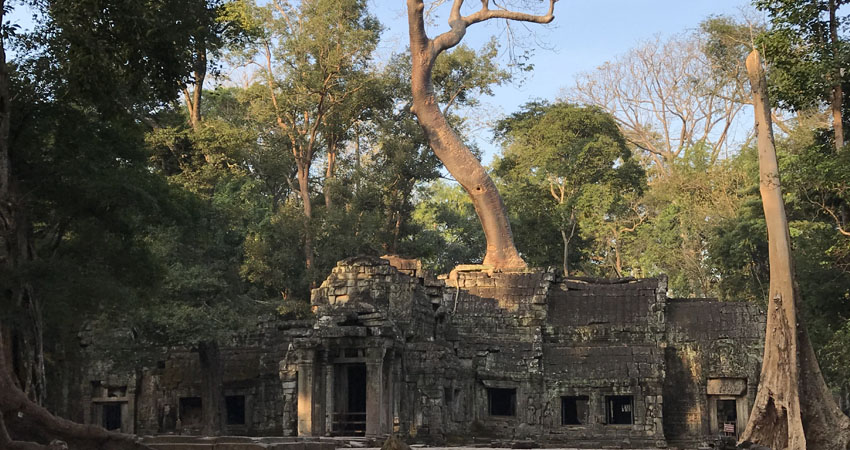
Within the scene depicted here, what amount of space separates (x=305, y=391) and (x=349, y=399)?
11.4 feet

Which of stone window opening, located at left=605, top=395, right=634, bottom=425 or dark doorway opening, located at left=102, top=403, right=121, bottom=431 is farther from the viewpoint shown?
dark doorway opening, located at left=102, top=403, right=121, bottom=431

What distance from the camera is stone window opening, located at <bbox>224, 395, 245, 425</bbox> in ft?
98.5

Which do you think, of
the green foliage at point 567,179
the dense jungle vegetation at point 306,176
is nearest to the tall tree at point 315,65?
the dense jungle vegetation at point 306,176

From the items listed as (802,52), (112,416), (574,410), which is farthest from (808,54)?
(112,416)

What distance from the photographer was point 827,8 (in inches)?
880

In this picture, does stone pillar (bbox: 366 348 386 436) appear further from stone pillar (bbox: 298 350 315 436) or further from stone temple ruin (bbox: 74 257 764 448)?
stone pillar (bbox: 298 350 315 436)

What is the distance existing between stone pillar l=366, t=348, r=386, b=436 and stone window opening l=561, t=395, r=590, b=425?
6.06 metres

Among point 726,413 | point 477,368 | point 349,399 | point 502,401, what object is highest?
point 477,368

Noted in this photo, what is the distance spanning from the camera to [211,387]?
28578 millimetres

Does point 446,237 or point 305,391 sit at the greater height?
point 446,237

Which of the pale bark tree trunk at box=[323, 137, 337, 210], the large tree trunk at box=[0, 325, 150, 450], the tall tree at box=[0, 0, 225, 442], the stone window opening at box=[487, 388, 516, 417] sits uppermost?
the pale bark tree trunk at box=[323, 137, 337, 210]

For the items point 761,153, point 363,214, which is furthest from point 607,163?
point 761,153

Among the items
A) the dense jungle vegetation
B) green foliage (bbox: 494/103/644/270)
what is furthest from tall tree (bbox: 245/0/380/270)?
green foliage (bbox: 494/103/644/270)

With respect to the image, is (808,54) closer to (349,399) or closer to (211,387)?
(349,399)
